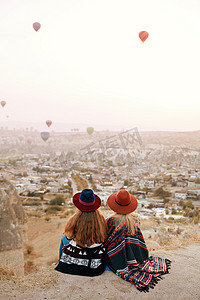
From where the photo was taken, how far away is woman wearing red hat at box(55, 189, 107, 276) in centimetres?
246

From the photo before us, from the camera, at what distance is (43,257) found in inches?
374

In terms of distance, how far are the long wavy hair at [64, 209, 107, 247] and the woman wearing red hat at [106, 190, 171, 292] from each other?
0.14m

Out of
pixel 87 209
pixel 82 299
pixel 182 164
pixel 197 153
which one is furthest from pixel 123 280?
pixel 197 153

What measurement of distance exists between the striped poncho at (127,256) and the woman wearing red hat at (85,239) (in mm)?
80

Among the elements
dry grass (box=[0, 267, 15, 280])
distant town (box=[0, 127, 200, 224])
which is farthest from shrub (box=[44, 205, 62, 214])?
dry grass (box=[0, 267, 15, 280])

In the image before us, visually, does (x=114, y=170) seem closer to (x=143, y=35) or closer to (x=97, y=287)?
(x=143, y=35)

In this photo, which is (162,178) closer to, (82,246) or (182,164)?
(182,164)

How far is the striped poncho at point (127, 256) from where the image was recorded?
8.28ft

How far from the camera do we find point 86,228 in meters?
2.45

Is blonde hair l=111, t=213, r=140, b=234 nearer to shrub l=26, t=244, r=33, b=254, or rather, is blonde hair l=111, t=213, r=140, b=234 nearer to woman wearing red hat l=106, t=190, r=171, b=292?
woman wearing red hat l=106, t=190, r=171, b=292

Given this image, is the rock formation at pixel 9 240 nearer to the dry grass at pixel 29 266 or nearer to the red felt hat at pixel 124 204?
the dry grass at pixel 29 266

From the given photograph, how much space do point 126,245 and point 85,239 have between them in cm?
41

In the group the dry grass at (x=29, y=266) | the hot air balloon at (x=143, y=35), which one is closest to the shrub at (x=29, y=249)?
the dry grass at (x=29, y=266)

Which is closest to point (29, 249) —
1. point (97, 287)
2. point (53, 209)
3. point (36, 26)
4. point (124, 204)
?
point (53, 209)
